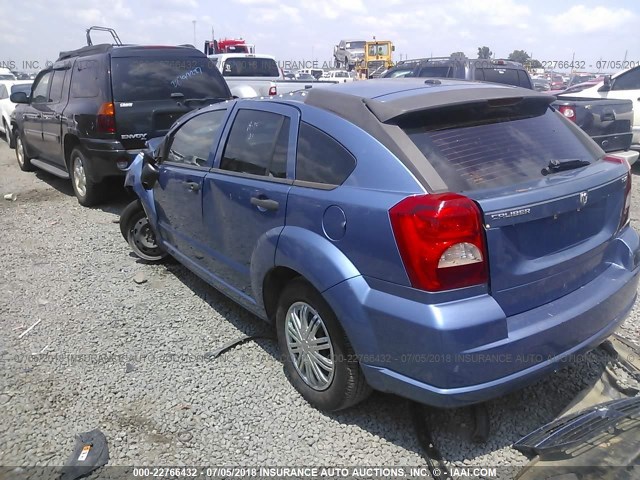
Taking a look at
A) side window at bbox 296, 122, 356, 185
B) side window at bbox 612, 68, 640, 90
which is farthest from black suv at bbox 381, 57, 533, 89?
side window at bbox 296, 122, 356, 185

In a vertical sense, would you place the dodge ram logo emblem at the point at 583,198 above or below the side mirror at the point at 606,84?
below

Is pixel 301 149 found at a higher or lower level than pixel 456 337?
higher

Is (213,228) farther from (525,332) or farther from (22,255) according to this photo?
(22,255)

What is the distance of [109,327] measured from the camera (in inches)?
156

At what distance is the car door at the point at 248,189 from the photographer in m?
3.01

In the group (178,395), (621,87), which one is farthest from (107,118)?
(621,87)

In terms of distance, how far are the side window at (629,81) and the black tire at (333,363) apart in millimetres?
9533

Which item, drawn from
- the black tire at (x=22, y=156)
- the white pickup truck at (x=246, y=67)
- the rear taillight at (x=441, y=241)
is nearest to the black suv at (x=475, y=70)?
the white pickup truck at (x=246, y=67)

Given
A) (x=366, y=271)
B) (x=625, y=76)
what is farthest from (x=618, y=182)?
(x=625, y=76)

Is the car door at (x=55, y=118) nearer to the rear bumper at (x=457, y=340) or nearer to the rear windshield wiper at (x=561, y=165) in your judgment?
the rear bumper at (x=457, y=340)

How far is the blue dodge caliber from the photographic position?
2.26 meters

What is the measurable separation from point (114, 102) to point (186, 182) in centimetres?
322

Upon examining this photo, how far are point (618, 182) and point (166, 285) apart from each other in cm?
359

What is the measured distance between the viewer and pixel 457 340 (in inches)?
86.9
